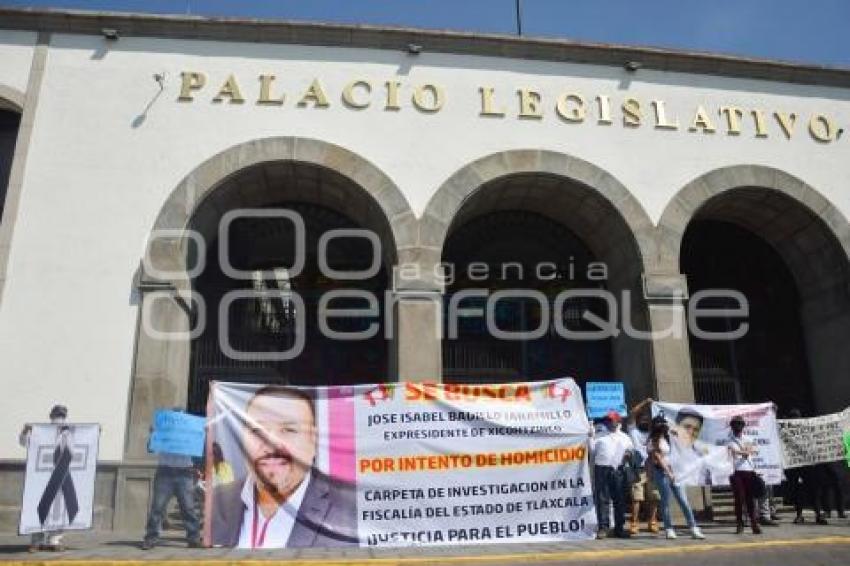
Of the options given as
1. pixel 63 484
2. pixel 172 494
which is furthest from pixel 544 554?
pixel 63 484

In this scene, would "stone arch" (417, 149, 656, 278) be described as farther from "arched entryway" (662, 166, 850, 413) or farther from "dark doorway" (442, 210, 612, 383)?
"dark doorway" (442, 210, 612, 383)

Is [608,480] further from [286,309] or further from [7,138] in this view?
[7,138]

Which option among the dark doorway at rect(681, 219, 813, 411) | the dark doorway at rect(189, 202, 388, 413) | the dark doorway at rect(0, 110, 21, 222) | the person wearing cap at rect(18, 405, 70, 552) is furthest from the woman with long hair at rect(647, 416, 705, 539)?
the dark doorway at rect(0, 110, 21, 222)

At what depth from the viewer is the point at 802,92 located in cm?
→ 1377

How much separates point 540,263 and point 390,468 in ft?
24.3

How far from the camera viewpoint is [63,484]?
26.1 ft

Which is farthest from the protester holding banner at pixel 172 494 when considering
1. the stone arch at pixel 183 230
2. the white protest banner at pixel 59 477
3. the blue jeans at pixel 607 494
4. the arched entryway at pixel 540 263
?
the arched entryway at pixel 540 263

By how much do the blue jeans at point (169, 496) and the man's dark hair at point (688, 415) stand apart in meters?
6.71

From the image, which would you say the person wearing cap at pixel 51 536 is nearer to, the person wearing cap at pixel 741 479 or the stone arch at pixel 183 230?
the stone arch at pixel 183 230

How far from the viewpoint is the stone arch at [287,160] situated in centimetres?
1133

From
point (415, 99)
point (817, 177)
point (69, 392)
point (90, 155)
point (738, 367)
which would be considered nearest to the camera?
point (69, 392)

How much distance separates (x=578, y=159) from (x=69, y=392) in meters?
9.16

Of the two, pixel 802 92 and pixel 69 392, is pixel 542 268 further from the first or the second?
pixel 69 392

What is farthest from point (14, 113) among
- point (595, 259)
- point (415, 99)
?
point (595, 259)
